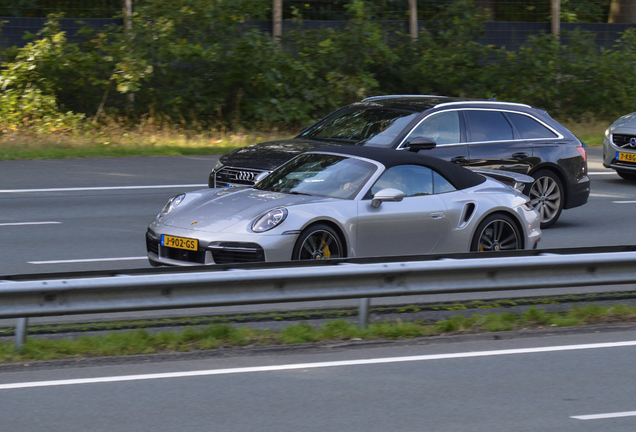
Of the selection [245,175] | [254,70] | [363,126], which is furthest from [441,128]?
[254,70]

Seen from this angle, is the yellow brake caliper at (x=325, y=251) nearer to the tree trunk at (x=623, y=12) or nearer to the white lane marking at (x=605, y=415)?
the white lane marking at (x=605, y=415)

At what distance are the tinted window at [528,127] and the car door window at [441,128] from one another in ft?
3.01

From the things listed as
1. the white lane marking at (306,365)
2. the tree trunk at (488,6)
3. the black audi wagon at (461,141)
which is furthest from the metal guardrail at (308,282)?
the tree trunk at (488,6)

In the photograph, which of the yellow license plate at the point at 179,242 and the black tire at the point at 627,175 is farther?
the black tire at the point at 627,175

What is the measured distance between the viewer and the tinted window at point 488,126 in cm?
1177

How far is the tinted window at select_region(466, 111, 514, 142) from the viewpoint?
38.6ft

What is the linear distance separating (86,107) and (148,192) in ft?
25.9

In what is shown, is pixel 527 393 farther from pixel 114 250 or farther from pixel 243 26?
pixel 243 26

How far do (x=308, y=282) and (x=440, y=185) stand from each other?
2861mm

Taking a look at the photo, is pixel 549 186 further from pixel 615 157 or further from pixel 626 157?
pixel 615 157

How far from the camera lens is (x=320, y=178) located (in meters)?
8.80

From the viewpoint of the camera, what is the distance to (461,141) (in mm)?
11648

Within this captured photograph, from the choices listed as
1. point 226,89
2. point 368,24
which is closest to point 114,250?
point 226,89

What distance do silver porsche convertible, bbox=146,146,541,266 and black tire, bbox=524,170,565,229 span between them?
8.89 feet
